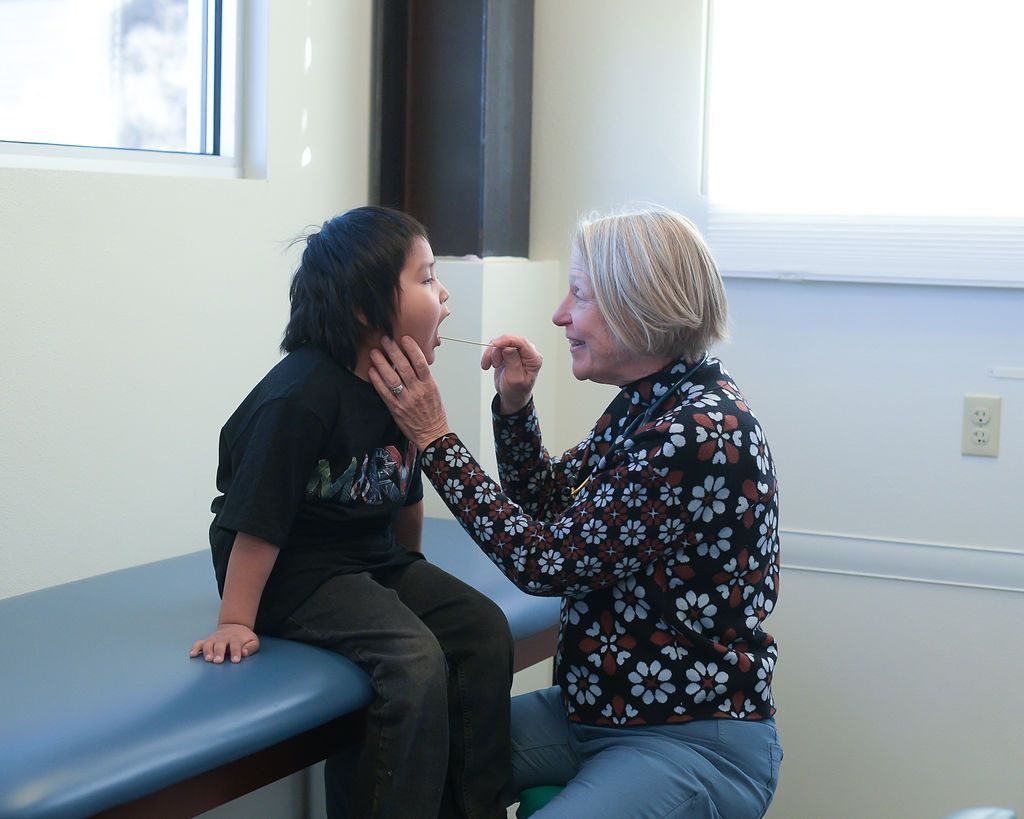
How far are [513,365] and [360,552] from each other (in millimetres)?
389

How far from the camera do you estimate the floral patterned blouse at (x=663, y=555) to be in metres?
1.52

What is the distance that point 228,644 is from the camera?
1577mm

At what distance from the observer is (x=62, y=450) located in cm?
197

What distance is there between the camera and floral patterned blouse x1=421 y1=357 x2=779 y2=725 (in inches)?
59.8

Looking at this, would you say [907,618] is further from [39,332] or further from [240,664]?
[39,332]

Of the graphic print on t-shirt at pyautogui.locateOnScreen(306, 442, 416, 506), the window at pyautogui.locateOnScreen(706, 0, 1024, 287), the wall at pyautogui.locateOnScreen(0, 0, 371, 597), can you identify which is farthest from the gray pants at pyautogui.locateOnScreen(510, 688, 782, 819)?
the window at pyautogui.locateOnScreen(706, 0, 1024, 287)

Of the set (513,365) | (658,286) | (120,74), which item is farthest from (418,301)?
(120,74)

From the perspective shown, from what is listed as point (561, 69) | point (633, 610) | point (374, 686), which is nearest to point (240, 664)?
point (374, 686)

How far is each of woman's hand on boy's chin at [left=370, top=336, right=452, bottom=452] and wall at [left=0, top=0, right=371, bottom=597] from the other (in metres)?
0.65

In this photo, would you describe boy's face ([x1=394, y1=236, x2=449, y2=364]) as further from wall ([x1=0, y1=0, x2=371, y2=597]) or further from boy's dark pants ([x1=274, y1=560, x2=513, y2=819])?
wall ([x1=0, y1=0, x2=371, y2=597])

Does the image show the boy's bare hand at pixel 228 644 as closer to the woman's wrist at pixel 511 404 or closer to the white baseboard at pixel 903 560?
the woman's wrist at pixel 511 404

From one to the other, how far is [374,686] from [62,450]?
0.76 meters

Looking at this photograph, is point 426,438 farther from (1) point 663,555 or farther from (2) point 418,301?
(1) point 663,555

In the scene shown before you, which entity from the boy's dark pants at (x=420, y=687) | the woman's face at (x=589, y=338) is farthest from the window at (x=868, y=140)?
the boy's dark pants at (x=420, y=687)
